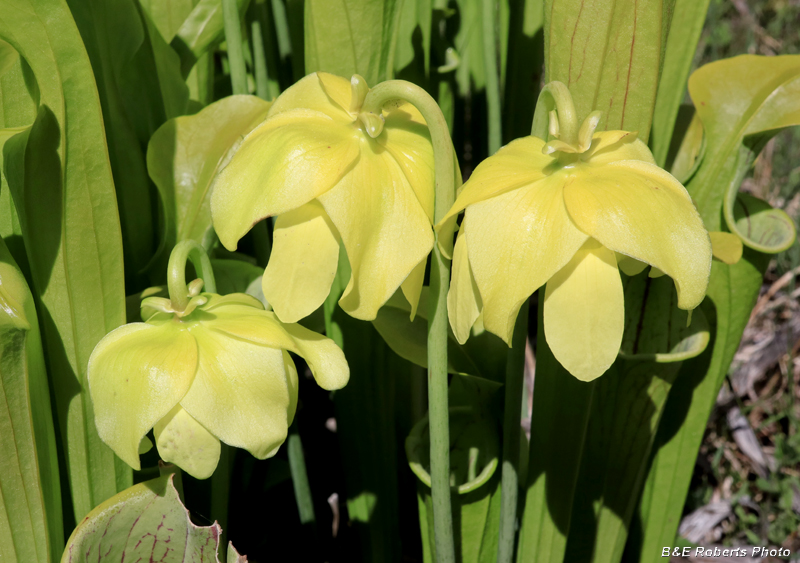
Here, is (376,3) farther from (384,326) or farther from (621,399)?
(621,399)

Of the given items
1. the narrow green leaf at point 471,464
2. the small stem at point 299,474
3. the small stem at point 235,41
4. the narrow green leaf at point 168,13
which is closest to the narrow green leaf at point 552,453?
the narrow green leaf at point 471,464

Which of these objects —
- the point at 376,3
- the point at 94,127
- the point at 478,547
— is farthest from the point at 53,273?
the point at 478,547

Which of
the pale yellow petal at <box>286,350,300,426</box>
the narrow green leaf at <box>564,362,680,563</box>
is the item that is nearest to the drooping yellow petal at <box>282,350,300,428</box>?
the pale yellow petal at <box>286,350,300,426</box>

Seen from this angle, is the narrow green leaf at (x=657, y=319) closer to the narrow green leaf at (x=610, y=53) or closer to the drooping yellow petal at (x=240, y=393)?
the narrow green leaf at (x=610, y=53)

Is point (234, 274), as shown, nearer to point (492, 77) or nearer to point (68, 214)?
point (68, 214)

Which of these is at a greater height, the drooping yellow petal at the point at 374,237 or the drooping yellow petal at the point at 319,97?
the drooping yellow petal at the point at 319,97
